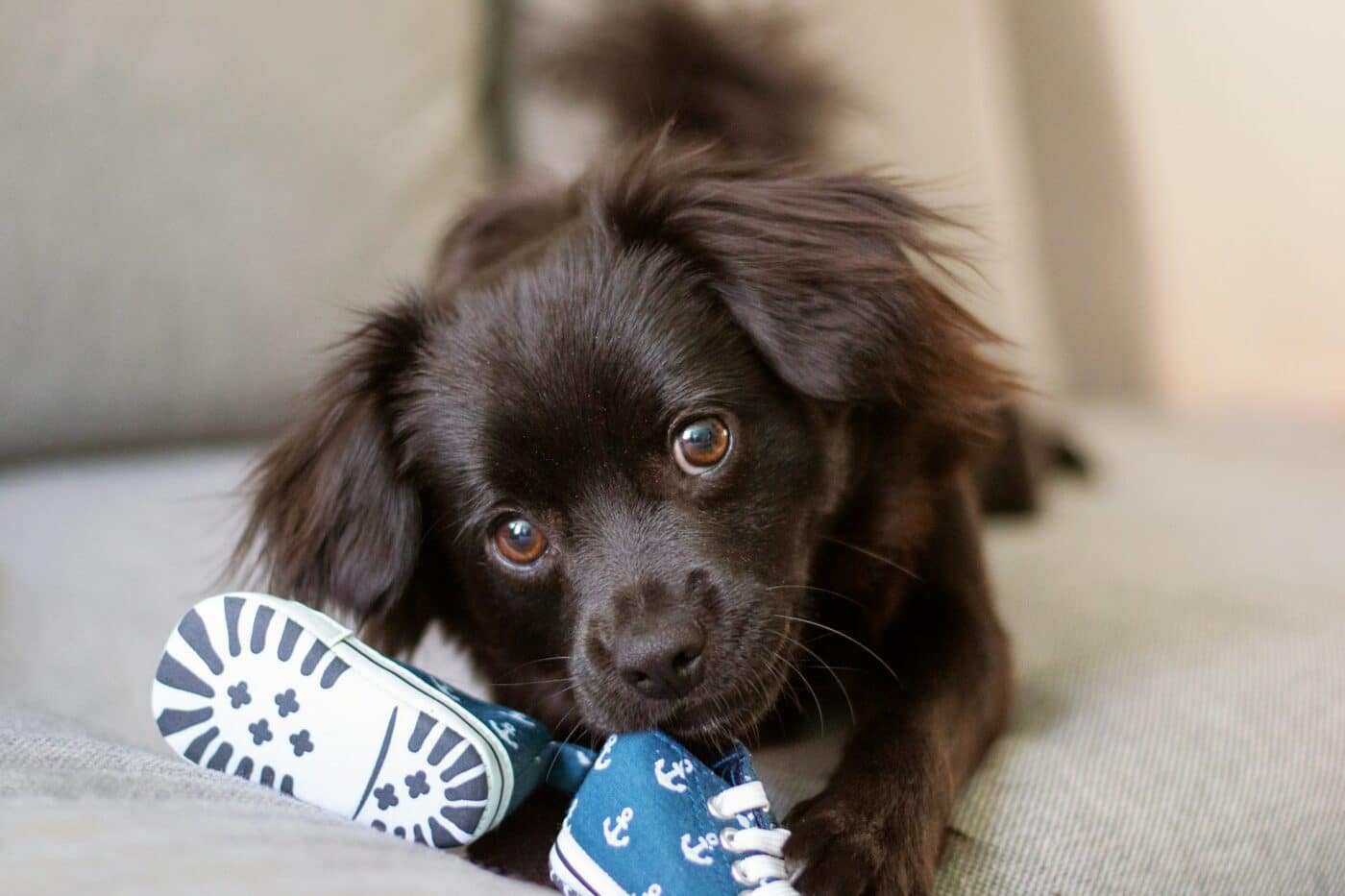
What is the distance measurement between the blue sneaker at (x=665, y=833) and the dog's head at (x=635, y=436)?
136 millimetres

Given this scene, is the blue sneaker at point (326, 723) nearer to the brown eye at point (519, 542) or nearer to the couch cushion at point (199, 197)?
the brown eye at point (519, 542)

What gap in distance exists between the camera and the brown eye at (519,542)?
56.9 inches

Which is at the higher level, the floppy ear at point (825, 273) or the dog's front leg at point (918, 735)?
the floppy ear at point (825, 273)

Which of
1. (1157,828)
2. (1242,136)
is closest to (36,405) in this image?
(1157,828)

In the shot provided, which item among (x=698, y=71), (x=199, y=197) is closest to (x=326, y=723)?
(x=199, y=197)

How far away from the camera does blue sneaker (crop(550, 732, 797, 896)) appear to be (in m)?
0.99

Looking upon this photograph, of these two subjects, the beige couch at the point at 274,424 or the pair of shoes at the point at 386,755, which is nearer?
the pair of shoes at the point at 386,755

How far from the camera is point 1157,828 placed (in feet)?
4.05

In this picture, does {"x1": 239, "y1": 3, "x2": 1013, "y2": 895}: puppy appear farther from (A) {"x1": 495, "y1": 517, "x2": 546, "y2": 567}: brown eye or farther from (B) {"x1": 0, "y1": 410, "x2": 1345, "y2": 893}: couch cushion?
(B) {"x1": 0, "y1": 410, "x2": 1345, "y2": 893}: couch cushion

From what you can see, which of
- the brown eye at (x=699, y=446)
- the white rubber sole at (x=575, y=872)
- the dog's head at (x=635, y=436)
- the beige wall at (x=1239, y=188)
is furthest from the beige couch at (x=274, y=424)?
the beige wall at (x=1239, y=188)

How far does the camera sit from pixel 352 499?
151 centimetres

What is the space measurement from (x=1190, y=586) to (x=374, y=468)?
1393mm

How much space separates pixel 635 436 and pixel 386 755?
0.49 metres

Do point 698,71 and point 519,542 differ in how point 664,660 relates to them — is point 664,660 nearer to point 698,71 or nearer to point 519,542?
point 519,542
